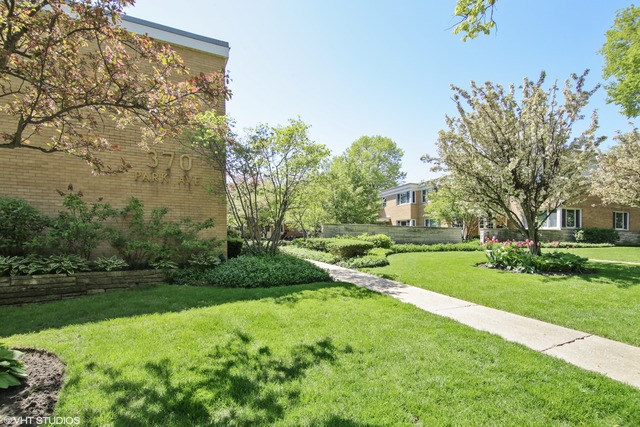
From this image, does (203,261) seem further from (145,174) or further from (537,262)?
(537,262)

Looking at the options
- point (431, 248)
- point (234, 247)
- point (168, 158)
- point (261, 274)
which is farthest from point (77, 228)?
point (431, 248)

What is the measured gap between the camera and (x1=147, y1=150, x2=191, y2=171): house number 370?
26.6 ft

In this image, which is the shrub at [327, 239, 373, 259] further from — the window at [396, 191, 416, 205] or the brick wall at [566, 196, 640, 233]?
the window at [396, 191, 416, 205]

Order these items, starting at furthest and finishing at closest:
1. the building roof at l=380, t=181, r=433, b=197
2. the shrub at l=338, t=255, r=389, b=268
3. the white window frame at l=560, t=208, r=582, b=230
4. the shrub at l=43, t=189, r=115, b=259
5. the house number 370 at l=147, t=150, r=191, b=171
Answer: the building roof at l=380, t=181, r=433, b=197, the white window frame at l=560, t=208, r=582, b=230, the shrub at l=338, t=255, r=389, b=268, the house number 370 at l=147, t=150, r=191, b=171, the shrub at l=43, t=189, r=115, b=259

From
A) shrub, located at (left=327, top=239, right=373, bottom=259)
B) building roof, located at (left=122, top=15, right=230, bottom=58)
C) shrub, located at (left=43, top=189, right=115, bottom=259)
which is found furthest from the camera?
shrub, located at (left=327, top=239, right=373, bottom=259)

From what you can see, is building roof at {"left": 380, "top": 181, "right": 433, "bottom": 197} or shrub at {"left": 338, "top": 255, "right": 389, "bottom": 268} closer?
shrub at {"left": 338, "top": 255, "right": 389, "bottom": 268}

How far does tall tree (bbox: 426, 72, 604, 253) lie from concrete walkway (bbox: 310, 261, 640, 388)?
5.18 meters

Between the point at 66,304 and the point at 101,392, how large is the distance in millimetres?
3648

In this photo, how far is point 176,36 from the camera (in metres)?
8.51

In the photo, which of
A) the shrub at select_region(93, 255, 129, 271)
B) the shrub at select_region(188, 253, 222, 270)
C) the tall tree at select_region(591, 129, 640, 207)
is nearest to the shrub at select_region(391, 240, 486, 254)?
the tall tree at select_region(591, 129, 640, 207)

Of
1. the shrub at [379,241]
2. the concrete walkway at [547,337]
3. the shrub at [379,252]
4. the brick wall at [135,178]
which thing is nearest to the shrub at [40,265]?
the brick wall at [135,178]

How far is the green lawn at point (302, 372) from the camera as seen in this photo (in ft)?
7.73

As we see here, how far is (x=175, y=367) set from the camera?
3.02 meters

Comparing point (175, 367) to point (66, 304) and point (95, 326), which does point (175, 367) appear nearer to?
point (95, 326)
